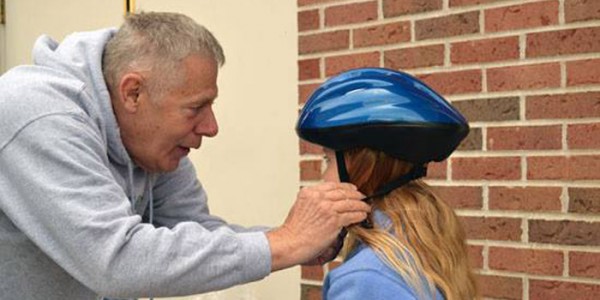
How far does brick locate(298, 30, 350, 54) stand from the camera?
337 cm

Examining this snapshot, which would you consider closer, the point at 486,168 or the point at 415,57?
the point at 486,168

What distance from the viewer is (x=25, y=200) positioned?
6.79 ft

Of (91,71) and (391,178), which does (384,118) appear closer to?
(391,178)

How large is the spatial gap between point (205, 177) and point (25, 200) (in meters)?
2.03

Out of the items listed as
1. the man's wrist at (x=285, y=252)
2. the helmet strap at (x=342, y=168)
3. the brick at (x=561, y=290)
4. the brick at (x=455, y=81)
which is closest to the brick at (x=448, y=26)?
the brick at (x=455, y=81)

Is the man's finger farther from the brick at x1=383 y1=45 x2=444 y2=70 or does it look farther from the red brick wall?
the brick at x1=383 y1=45 x2=444 y2=70

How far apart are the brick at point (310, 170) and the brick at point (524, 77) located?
31.6 inches

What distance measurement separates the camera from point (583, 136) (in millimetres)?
2799

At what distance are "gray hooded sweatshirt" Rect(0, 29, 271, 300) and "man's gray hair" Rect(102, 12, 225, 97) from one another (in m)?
0.12

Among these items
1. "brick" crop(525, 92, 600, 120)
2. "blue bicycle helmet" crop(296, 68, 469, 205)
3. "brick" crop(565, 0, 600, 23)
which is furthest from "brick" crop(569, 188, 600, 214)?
"blue bicycle helmet" crop(296, 68, 469, 205)

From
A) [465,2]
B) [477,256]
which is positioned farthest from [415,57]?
[477,256]

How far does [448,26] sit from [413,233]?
130 centimetres

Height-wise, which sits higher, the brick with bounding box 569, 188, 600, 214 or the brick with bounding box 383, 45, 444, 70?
the brick with bounding box 383, 45, 444, 70

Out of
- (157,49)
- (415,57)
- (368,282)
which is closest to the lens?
(368,282)
